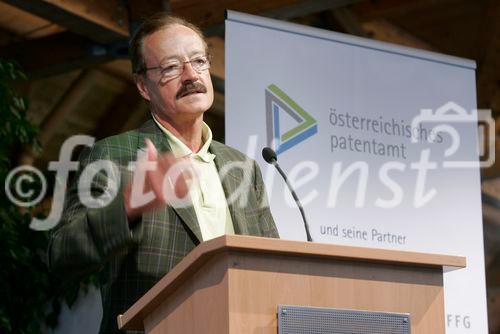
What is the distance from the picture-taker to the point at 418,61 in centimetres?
470

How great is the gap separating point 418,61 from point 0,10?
2.81 m

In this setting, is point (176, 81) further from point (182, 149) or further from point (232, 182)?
point (232, 182)

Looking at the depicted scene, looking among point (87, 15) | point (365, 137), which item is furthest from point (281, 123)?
point (87, 15)

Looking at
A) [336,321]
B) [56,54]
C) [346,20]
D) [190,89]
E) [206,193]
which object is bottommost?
[336,321]

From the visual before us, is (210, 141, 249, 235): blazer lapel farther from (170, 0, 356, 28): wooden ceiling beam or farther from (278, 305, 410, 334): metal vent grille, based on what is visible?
(170, 0, 356, 28): wooden ceiling beam

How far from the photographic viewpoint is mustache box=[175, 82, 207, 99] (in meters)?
2.86

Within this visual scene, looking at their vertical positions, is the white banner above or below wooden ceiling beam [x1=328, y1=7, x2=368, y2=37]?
below

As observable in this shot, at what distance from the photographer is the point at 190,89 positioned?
2863 mm

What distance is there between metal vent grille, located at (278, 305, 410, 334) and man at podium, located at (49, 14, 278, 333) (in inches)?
13.7

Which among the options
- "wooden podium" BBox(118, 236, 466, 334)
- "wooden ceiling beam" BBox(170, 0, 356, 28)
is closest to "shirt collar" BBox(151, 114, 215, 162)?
"wooden podium" BBox(118, 236, 466, 334)

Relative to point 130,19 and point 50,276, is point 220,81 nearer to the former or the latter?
point 130,19

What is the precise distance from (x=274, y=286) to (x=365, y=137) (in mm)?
2324

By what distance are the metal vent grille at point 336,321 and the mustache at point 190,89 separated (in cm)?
88

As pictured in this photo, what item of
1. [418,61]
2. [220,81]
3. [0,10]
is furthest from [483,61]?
[0,10]
